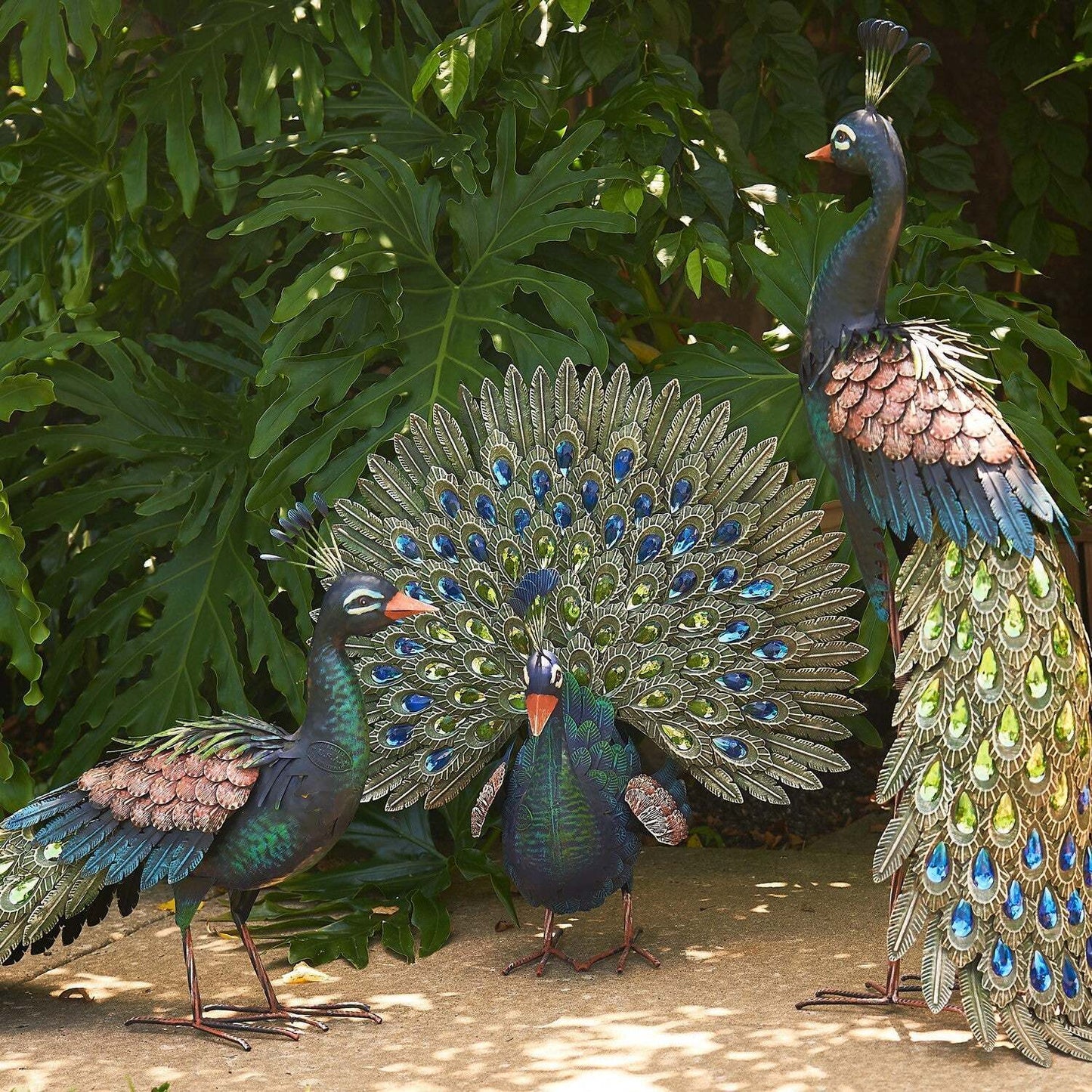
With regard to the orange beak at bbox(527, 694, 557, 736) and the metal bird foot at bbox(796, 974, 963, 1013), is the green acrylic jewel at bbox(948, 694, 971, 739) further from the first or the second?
the orange beak at bbox(527, 694, 557, 736)

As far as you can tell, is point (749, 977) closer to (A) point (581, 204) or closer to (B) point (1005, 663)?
(B) point (1005, 663)

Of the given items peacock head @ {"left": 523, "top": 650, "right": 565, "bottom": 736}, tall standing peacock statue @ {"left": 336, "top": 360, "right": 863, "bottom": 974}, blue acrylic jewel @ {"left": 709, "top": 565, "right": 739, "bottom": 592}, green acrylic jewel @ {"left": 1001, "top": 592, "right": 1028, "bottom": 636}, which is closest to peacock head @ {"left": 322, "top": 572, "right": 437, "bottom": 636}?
peacock head @ {"left": 523, "top": 650, "right": 565, "bottom": 736}

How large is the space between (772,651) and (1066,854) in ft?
3.30

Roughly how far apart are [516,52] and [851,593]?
2410 millimetres

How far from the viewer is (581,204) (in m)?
5.18

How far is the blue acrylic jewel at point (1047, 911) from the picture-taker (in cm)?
322

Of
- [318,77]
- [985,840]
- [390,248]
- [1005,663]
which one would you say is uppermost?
[318,77]

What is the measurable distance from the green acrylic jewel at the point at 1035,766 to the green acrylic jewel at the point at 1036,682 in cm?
11

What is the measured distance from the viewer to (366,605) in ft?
11.8

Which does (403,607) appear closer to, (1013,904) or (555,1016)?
(555,1016)

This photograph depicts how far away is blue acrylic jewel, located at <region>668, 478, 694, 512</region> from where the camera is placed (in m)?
4.02

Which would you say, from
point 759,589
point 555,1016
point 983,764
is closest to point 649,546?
point 759,589

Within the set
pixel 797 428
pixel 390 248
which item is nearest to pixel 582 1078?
pixel 797 428

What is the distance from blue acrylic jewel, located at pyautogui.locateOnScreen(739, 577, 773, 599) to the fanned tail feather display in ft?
2.25
